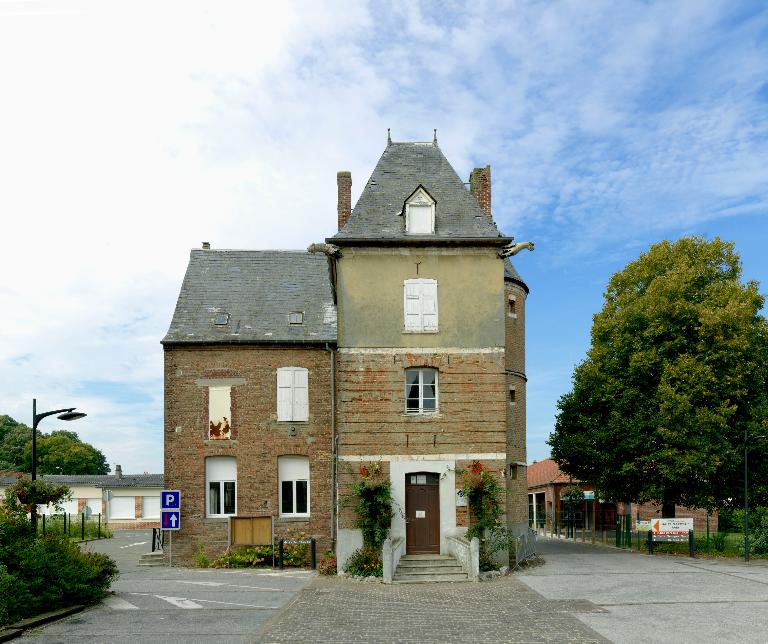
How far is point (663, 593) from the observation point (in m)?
17.9

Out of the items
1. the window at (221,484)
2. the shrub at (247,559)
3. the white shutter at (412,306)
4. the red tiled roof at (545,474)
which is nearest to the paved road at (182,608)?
the shrub at (247,559)

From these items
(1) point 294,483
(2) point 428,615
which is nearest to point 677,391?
(1) point 294,483

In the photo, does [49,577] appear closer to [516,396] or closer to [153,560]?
[153,560]

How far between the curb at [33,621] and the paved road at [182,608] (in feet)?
0.66

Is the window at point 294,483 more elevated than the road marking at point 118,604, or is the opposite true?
the window at point 294,483

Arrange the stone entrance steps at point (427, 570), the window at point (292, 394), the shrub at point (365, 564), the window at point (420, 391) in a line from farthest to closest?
1. the window at point (292, 394)
2. the window at point (420, 391)
3. the shrub at point (365, 564)
4. the stone entrance steps at point (427, 570)

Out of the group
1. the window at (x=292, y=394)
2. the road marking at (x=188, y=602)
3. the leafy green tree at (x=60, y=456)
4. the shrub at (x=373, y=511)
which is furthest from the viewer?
the leafy green tree at (x=60, y=456)

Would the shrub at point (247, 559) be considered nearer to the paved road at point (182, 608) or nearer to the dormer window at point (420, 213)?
the paved road at point (182, 608)

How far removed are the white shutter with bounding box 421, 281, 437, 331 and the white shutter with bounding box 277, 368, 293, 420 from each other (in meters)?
5.91

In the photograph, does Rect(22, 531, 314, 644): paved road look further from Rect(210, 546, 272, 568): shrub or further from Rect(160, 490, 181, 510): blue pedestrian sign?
Rect(160, 490, 181, 510): blue pedestrian sign

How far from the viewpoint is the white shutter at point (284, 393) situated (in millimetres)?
26109

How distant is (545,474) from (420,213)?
106ft

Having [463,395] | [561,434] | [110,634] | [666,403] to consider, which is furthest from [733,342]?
[110,634]

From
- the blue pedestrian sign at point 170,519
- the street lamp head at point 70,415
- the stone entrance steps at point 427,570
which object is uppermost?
the street lamp head at point 70,415
